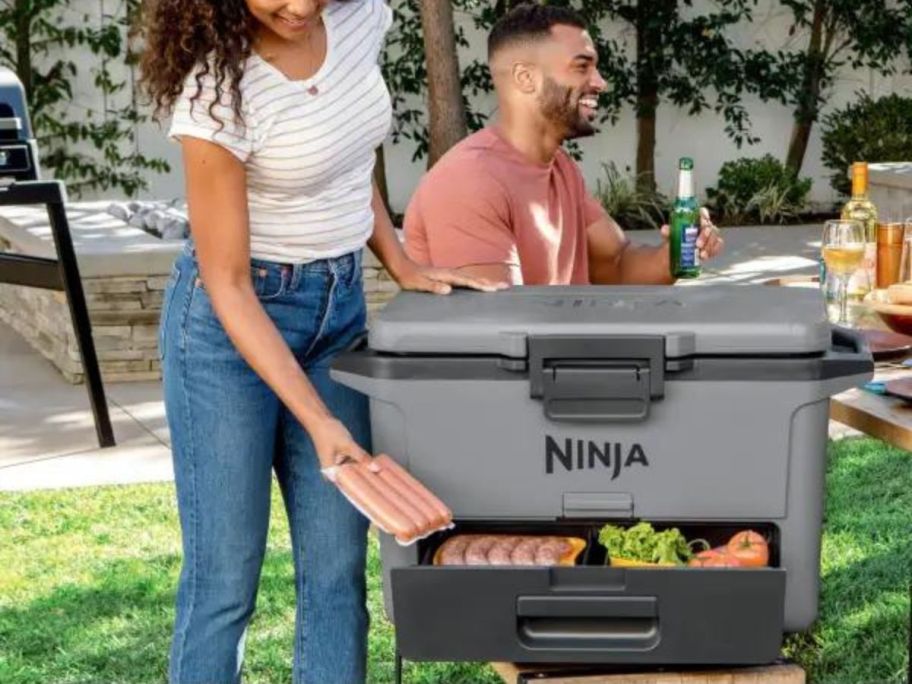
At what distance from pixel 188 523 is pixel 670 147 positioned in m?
9.93

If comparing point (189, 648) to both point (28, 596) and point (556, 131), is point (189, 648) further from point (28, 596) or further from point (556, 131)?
point (28, 596)

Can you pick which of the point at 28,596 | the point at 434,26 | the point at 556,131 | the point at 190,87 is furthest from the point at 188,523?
the point at 434,26

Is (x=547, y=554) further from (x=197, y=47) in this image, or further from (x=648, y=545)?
(x=197, y=47)

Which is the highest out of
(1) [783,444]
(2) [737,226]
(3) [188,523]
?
(1) [783,444]

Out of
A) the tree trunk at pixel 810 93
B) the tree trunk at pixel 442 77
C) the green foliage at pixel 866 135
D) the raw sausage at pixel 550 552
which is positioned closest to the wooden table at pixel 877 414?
the raw sausage at pixel 550 552

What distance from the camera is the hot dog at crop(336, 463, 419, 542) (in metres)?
2.26

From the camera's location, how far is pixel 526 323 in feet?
7.79

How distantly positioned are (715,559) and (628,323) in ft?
1.09

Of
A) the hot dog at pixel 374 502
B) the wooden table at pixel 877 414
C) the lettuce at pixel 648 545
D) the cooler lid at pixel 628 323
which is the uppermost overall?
the cooler lid at pixel 628 323

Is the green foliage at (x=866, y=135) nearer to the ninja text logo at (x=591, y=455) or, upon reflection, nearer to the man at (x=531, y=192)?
the man at (x=531, y=192)

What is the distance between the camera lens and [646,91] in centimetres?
1194

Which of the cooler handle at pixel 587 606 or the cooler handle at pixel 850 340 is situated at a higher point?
the cooler handle at pixel 850 340

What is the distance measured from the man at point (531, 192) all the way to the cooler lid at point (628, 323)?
901 millimetres

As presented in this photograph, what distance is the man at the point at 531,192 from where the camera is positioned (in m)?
3.47
